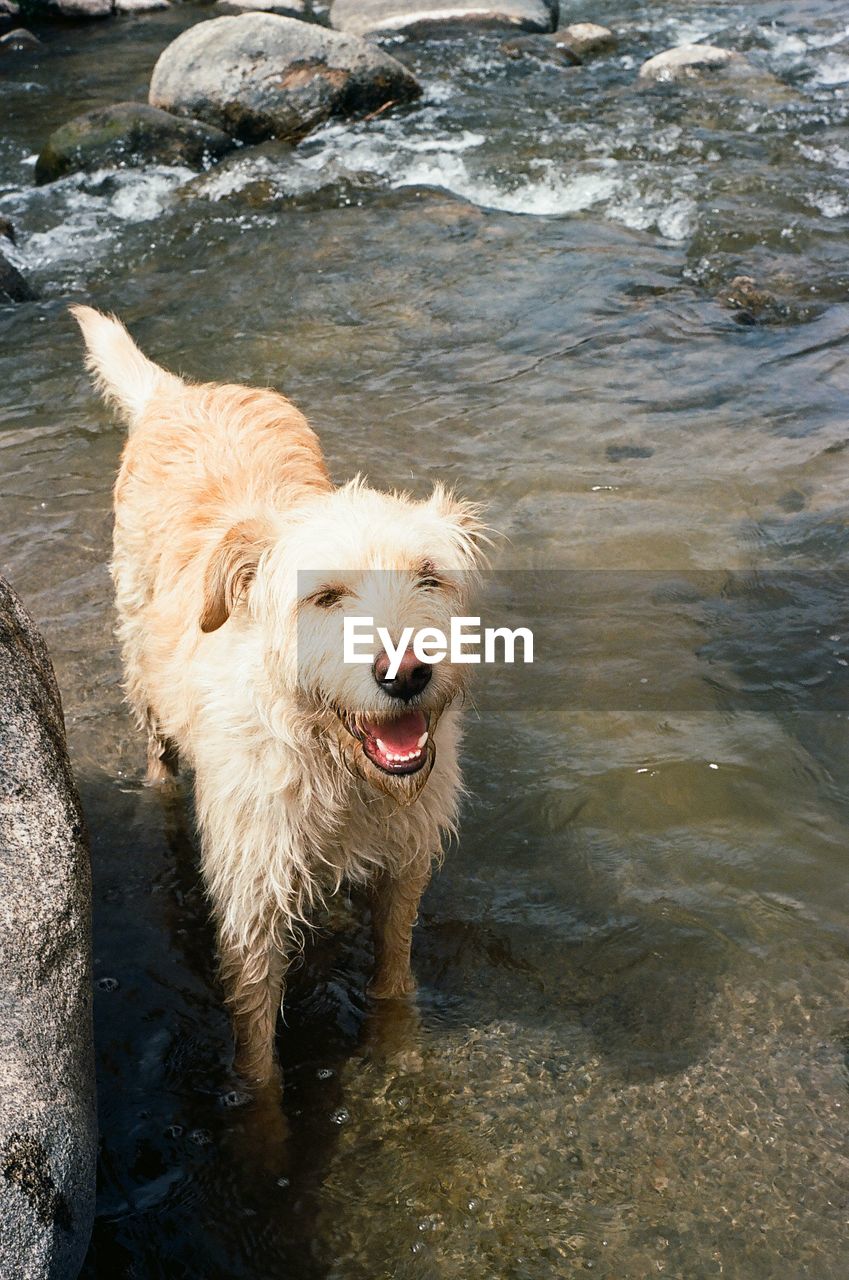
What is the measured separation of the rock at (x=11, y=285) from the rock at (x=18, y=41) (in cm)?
809

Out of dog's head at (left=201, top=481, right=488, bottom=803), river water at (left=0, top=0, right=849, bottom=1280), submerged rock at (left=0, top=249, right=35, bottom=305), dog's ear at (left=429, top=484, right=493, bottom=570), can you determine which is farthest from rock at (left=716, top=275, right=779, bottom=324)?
dog's head at (left=201, top=481, right=488, bottom=803)

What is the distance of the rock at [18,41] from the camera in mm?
15133

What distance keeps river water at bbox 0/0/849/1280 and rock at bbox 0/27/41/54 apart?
18.0 ft

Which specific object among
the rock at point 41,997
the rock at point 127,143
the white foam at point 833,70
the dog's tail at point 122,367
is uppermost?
the dog's tail at point 122,367

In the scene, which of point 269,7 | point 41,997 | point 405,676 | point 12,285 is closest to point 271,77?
point 12,285

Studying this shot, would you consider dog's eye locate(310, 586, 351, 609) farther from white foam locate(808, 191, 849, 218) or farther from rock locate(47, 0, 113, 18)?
rock locate(47, 0, 113, 18)

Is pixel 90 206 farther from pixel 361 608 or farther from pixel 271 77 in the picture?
pixel 361 608

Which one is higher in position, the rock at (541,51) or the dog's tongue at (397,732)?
the dog's tongue at (397,732)

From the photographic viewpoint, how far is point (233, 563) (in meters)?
3.33

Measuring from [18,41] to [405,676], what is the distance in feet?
50.0

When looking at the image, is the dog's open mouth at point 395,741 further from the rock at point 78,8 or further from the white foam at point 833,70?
the rock at point 78,8

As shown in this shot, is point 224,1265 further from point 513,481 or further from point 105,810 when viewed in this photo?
point 513,481

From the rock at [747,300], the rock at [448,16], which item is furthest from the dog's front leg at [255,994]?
the rock at [448,16]

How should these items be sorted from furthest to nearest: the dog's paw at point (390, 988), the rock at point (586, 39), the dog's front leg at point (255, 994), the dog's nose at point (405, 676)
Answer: the rock at point (586, 39) → the dog's paw at point (390, 988) → the dog's front leg at point (255, 994) → the dog's nose at point (405, 676)
